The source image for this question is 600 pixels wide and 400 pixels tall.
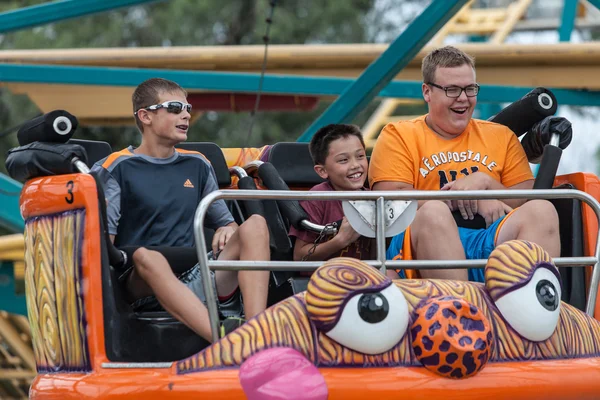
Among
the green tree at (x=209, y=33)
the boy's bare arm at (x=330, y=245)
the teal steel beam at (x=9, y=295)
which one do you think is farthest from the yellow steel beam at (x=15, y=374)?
the green tree at (x=209, y=33)

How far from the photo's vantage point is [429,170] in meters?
3.71

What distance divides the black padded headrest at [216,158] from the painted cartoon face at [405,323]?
51.6 inches

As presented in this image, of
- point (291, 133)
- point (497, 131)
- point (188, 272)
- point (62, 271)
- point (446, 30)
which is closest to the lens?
point (62, 271)

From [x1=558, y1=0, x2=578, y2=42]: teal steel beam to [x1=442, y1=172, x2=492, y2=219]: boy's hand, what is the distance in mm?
5549

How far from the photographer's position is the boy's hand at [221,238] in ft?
11.2

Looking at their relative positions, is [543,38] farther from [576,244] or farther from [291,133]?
[576,244]

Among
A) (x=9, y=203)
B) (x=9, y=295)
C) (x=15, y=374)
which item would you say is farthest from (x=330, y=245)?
(x=15, y=374)

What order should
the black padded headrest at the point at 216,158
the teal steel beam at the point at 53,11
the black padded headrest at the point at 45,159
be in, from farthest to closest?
the teal steel beam at the point at 53,11 → the black padded headrest at the point at 216,158 → the black padded headrest at the point at 45,159

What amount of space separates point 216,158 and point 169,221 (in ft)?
2.22

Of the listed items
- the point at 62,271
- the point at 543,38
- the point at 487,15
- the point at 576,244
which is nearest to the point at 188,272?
the point at 62,271

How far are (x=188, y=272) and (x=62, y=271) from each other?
1.57 feet

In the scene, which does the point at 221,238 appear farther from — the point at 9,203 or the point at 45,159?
the point at 9,203

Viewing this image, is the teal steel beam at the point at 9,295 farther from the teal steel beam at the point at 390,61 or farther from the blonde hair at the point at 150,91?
the blonde hair at the point at 150,91

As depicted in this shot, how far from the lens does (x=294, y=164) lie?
4184mm
